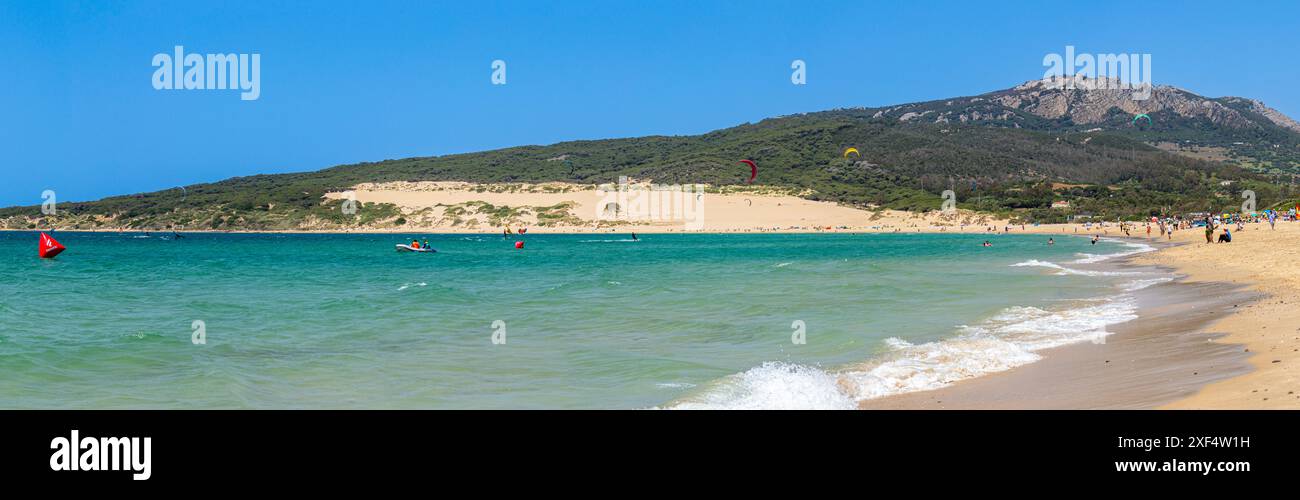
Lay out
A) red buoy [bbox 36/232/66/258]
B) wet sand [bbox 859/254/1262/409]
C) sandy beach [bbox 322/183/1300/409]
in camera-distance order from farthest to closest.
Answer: red buoy [bbox 36/232/66/258]
wet sand [bbox 859/254/1262/409]
sandy beach [bbox 322/183/1300/409]

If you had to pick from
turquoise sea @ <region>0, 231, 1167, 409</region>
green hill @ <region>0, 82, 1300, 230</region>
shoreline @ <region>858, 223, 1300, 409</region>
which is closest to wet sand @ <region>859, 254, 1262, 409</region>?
shoreline @ <region>858, 223, 1300, 409</region>

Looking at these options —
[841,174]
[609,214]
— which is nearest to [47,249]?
[609,214]

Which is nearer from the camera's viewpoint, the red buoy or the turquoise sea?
the turquoise sea

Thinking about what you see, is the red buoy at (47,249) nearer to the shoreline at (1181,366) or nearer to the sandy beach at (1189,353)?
the sandy beach at (1189,353)

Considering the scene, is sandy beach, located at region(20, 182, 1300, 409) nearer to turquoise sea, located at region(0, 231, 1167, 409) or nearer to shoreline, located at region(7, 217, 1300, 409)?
shoreline, located at region(7, 217, 1300, 409)

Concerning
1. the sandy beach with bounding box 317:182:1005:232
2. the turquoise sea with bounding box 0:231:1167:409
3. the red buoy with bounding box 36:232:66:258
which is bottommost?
the turquoise sea with bounding box 0:231:1167:409

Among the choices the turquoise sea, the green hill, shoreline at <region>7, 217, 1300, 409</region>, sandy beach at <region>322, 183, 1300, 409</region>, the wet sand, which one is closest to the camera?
shoreline at <region>7, 217, 1300, 409</region>

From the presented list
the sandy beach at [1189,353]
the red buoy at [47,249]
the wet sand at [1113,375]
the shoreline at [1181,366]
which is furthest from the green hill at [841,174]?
the wet sand at [1113,375]

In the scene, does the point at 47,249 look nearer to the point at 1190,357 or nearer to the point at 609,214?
the point at 1190,357
